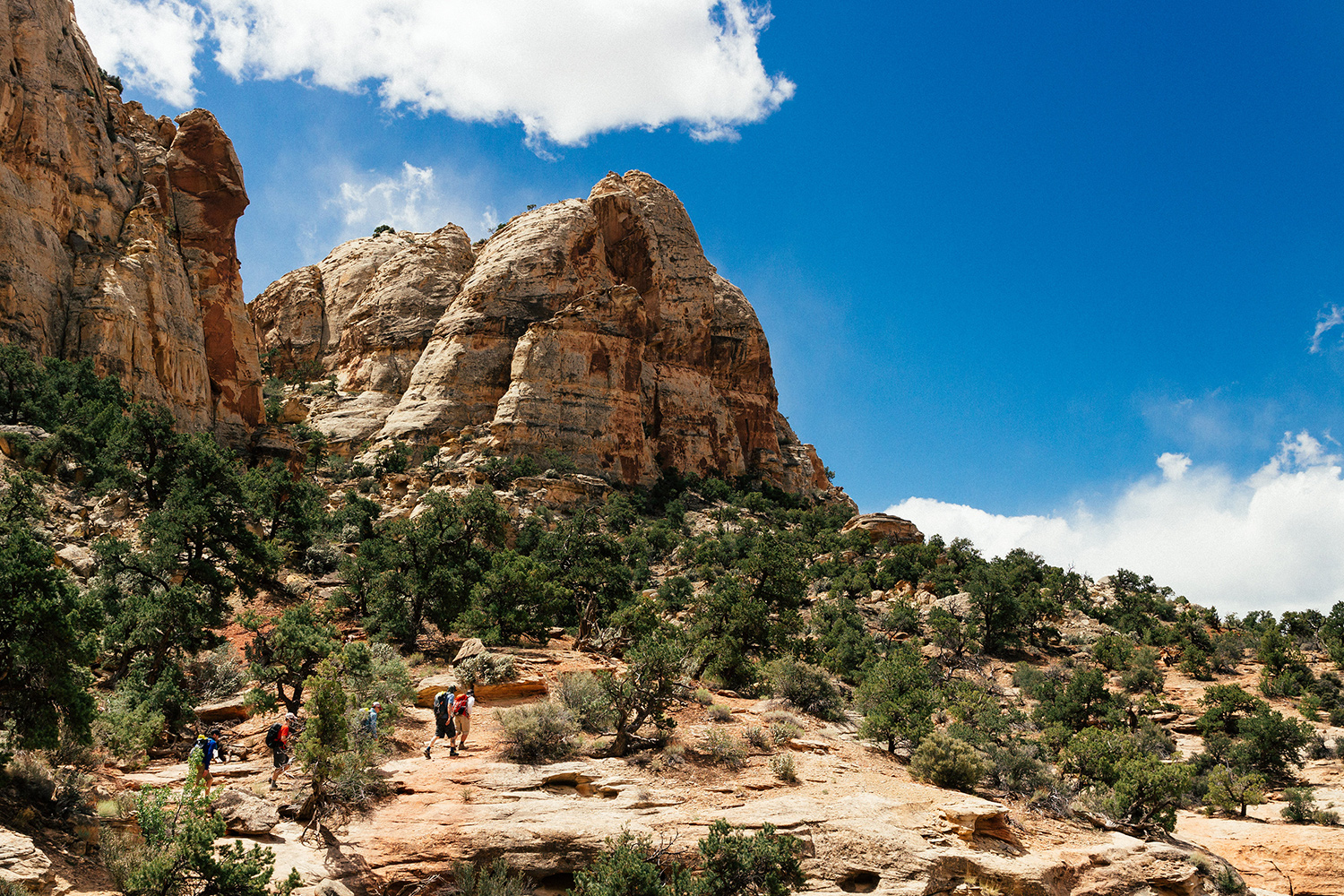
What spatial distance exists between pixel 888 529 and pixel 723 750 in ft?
155

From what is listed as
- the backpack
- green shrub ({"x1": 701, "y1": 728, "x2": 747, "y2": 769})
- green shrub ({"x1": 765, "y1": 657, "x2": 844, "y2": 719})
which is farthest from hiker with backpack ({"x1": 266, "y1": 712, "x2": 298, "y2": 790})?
green shrub ({"x1": 765, "y1": 657, "x2": 844, "y2": 719})

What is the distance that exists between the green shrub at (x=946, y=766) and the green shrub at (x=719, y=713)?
422 centimetres

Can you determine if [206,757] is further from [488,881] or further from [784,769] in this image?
[784,769]

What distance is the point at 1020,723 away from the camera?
93.9 ft

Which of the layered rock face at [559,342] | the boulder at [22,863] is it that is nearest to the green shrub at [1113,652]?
the layered rock face at [559,342]

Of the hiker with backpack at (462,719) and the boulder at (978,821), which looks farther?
the hiker with backpack at (462,719)

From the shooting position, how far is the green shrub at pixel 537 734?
14930mm

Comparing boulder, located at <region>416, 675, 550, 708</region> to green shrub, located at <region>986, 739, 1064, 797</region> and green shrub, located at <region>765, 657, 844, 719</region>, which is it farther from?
green shrub, located at <region>986, 739, 1064, 797</region>

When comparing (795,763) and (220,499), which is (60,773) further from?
(220,499)

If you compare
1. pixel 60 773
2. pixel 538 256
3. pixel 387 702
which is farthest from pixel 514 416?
pixel 60 773

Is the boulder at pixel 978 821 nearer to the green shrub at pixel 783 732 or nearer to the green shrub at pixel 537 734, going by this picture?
the green shrub at pixel 783 732

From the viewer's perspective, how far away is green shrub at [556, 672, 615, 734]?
16438 mm

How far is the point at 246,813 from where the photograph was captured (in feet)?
39.0

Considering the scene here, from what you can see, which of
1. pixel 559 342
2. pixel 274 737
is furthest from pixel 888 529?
pixel 274 737
